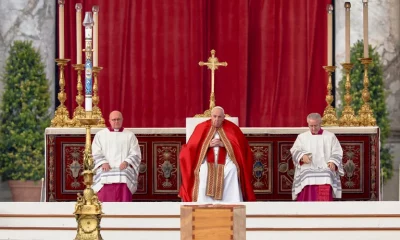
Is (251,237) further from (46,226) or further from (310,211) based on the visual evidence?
(46,226)

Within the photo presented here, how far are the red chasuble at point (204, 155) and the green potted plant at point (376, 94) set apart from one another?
3.75 meters

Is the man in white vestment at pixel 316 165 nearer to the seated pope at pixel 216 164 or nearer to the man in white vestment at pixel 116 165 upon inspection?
the seated pope at pixel 216 164

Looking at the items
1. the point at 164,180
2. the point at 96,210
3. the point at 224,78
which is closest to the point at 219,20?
the point at 224,78

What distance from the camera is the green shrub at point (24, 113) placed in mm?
14453

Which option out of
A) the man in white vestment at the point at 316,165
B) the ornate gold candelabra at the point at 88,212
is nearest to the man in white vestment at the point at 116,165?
the man in white vestment at the point at 316,165

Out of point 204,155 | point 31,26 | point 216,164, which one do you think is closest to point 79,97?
point 204,155

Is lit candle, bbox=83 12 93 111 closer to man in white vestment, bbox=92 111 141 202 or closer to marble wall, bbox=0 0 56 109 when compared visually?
man in white vestment, bbox=92 111 141 202

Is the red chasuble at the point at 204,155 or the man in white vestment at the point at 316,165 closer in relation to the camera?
the red chasuble at the point at 204,155

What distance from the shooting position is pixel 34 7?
1494 cm

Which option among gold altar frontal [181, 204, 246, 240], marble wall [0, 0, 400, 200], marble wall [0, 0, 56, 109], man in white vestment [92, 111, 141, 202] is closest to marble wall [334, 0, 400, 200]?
marble wall [0, 0, 400, 200]

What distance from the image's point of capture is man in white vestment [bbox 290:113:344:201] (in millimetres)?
11180

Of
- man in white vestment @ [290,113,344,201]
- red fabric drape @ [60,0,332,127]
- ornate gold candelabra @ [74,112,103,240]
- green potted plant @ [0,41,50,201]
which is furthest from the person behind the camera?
red fabric drape @ [60,0,332,127]

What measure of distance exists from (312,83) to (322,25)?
2.53ft

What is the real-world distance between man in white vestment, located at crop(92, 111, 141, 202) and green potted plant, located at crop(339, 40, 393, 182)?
13.6 ft
